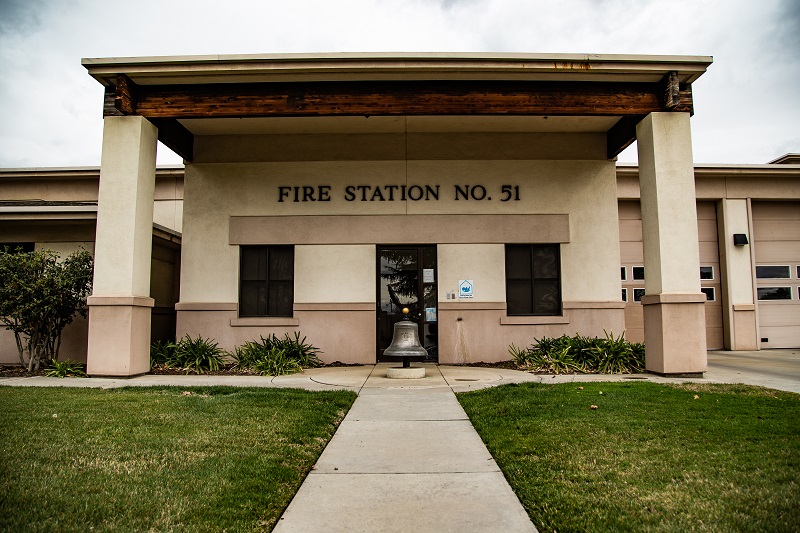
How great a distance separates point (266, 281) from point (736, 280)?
12882 millimetres

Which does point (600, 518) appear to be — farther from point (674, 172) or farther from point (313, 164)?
point (313, 164)

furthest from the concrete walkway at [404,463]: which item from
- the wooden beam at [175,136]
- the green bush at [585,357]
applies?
the wooden beam at [175,136]

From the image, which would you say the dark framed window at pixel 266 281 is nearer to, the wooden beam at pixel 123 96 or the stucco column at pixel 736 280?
the wooden beam at pixel 123 96

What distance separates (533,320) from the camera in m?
12.9

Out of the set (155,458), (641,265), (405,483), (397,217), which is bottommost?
(405,483)

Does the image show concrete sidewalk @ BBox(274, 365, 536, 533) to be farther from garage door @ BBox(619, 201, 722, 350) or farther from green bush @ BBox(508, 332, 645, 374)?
garage door @ BBox(619, 201, 722, 350)

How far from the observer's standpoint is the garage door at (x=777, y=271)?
16.3 metres

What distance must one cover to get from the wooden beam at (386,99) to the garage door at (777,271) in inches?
349

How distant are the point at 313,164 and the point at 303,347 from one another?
4.17 metres

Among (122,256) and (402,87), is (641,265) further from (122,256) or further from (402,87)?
(122,256)

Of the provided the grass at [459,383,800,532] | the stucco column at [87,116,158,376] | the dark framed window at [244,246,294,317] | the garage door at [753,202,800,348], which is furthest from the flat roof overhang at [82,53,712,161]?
the garage door at [753,202,800,348]

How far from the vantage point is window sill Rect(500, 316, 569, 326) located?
12.8 metres

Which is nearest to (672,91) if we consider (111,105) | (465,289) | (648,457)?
(465,289)

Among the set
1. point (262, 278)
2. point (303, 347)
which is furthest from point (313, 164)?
point (303, 347)
